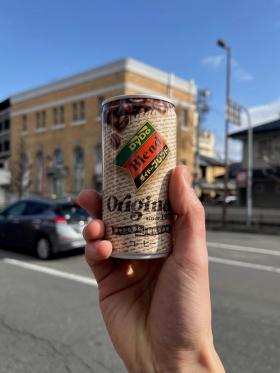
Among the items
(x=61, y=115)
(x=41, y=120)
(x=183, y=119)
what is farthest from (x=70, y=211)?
(x=41, y=120)

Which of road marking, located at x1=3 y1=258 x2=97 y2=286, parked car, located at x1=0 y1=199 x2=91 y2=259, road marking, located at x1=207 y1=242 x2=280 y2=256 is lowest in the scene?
road marking, located at x1=207 y1=242 x2=280 y2=256

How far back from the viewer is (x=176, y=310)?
1688mm

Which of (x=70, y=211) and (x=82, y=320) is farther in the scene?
(x=70, y=211)

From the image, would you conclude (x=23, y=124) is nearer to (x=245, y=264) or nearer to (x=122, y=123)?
(x=245, y=264)

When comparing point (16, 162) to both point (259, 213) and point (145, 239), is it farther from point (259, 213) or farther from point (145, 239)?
point (145, 239)

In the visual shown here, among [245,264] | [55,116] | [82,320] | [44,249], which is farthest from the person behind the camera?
[55,116]

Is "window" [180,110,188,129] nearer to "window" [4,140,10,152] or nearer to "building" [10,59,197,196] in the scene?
"building" [10,59,197,196]

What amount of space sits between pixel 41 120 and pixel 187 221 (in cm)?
3658

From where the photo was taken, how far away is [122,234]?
1700mm

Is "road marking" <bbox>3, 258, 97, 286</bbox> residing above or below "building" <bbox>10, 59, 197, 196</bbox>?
below

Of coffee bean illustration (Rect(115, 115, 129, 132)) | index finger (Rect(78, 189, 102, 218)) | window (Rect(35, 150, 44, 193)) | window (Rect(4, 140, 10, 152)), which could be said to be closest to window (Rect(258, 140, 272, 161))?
window (Rect(35, 150, 44, 193))

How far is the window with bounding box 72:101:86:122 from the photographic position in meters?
32.3

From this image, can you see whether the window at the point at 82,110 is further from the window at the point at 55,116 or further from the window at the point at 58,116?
the window at the point at 55,116

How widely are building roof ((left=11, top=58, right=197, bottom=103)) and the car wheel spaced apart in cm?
2305
